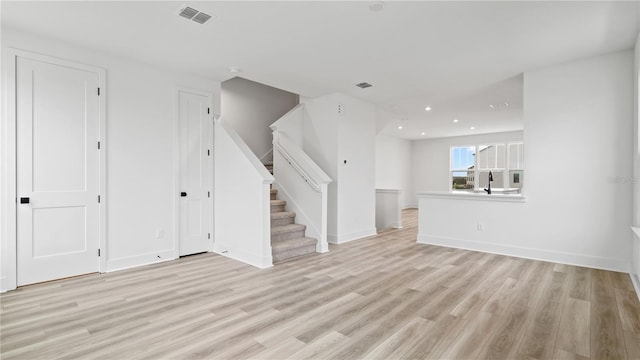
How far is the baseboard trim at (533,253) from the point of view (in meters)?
3.83

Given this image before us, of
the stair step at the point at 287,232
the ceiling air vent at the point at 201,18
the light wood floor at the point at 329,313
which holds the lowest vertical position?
the light wood floor at the point at 329,313

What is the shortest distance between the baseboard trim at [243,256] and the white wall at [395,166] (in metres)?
6.87

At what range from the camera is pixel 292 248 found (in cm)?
450

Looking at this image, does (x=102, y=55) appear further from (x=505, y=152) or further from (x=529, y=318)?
(x=505, y=152)

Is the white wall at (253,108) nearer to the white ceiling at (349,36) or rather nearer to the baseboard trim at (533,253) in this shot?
the white ceiling at (349,36)

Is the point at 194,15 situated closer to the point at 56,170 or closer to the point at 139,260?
the point at 56,170

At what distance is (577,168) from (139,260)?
563 cm

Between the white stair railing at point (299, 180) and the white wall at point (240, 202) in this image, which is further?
the white stair railing at point (299, 180)

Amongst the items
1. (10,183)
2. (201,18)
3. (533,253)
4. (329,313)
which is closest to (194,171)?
(10,183)

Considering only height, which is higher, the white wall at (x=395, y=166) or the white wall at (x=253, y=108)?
the white wall at (x=253, y=108)

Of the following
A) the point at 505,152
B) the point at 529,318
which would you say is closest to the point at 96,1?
the point at 529,318

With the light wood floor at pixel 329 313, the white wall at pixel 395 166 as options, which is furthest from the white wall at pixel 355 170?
the white wall at pixel 395 166

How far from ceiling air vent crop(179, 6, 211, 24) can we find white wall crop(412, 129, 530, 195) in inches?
394

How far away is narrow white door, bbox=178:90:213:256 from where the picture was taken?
446 centimetres
